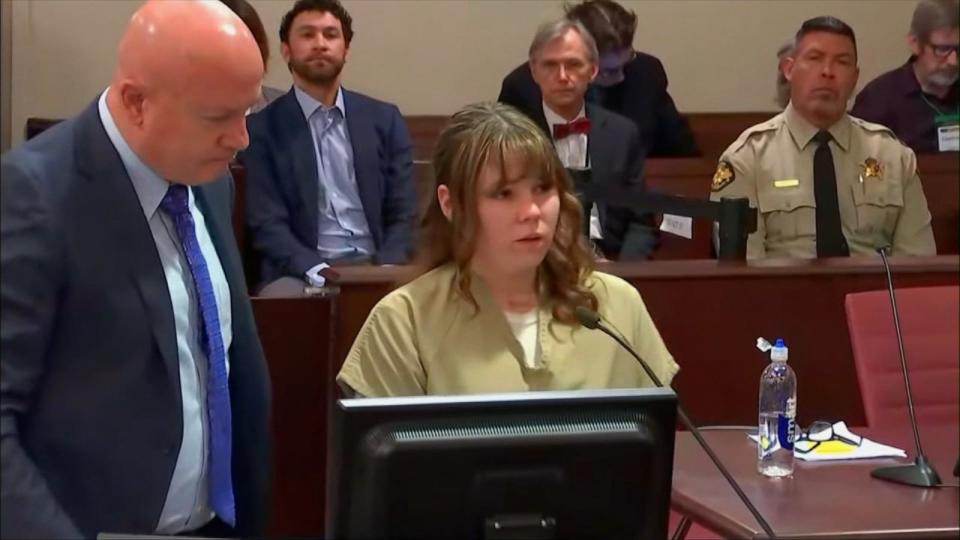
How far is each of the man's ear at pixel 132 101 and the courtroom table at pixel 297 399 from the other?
1551 mm

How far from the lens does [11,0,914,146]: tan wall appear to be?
611 cm

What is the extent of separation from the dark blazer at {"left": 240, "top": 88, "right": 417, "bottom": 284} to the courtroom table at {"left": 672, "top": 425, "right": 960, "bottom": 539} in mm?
2034

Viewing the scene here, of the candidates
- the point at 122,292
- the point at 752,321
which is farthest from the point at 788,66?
the point at 122,292

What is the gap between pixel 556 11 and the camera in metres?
6.43

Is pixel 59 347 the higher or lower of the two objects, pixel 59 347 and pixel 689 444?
the higher

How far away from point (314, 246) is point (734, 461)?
2.21 meters

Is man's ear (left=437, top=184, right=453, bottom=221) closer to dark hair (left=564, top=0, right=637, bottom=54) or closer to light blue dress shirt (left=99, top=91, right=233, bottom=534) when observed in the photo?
light blue dress shirt (left=99, top=91, right=233, bottom=534)

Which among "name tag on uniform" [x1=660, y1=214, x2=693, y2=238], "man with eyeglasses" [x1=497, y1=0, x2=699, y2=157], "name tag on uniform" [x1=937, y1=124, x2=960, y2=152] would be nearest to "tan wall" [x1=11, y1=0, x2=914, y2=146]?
"man with eyeglasses" [x1=497, y1=0, x2=699, y2=157]

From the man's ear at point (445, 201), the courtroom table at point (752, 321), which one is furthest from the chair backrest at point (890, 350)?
the man's ear at point (445, 201)

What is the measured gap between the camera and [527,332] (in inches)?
94.3

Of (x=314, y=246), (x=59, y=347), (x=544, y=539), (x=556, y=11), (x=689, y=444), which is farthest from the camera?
(x=556, y=11)

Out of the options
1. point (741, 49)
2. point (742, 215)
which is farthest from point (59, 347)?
point (741, 49)

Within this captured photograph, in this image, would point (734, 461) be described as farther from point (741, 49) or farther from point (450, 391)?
point (741, 49)

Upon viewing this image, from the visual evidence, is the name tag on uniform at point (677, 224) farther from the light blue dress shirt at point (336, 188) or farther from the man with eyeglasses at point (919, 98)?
the man with eyeglasses at point (919, 98)
